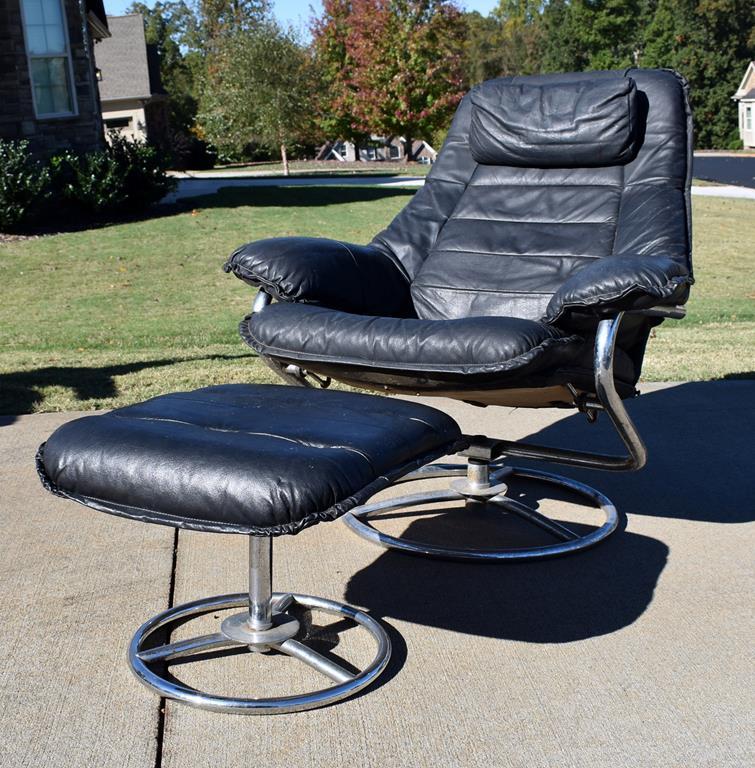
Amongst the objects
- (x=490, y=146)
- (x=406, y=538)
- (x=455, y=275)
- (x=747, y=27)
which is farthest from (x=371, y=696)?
(x=747, y=27)

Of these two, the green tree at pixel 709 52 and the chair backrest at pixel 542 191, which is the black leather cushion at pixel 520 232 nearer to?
the chair backrest at pixel 542 191

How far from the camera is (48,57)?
45.6ft

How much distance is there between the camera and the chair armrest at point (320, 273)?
3441 millimetres

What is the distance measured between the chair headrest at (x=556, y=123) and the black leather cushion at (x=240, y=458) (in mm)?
1749

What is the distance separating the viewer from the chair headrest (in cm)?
392

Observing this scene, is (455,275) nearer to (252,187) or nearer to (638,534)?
(638,534)

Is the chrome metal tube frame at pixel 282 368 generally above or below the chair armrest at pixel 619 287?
below

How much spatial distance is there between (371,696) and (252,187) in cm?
1804

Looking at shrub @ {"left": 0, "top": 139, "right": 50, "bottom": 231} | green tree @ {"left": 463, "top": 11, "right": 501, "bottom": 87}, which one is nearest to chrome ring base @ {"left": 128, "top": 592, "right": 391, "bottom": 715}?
shrub @ {"left": 0, "top": 139, "right": 50, "bottom": 231}

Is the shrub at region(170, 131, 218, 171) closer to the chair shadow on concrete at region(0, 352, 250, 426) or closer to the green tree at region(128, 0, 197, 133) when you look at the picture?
the green tree at region(128, 0, 197, 133)

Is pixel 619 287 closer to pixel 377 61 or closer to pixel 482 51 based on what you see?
pixel 377 61

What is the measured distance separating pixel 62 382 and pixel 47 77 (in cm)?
970

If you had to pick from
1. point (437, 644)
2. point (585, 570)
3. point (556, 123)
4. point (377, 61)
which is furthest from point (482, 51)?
point (437, 644)

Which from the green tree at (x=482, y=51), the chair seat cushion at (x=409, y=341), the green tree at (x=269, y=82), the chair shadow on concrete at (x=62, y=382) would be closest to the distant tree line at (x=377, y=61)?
the green tree at (x=269, y=82)
